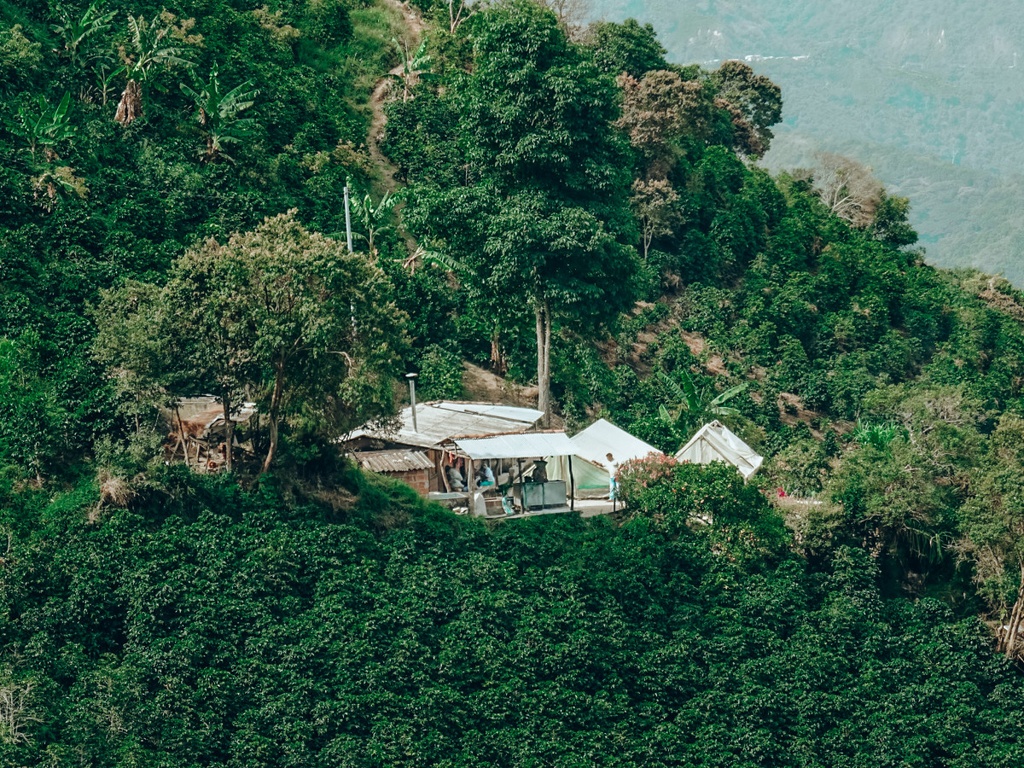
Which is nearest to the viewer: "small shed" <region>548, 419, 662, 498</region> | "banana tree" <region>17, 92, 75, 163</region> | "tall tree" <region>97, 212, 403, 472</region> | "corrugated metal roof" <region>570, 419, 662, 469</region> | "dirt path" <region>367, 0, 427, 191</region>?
"tall tree" <region>97, 212, 403, 472</region>

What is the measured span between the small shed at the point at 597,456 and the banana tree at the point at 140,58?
1298 centimetres

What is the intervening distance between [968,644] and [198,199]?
61.4 ft

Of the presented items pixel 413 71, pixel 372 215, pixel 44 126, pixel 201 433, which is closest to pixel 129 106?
pixel 44 126

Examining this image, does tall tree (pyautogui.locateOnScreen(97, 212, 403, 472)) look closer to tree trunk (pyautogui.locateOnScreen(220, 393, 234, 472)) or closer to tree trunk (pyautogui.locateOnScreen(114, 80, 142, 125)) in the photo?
tree trunk (pyautogui.locateOnScreen(220, 393, 234, 472))

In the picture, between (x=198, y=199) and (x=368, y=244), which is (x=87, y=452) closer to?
(x=198, y=199)

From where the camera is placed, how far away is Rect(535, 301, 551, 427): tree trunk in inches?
1281

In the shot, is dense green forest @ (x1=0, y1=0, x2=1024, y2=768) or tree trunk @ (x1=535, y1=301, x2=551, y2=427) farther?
tree trunk @ (x1=535, y1=301, x2=551, y2=427)

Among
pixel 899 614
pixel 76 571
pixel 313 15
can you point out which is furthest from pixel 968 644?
pixel 313 15

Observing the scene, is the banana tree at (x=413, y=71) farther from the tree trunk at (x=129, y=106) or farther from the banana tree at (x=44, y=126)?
the banana tree at (x=44, y=126)

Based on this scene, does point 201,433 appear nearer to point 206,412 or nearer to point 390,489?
point 206,412

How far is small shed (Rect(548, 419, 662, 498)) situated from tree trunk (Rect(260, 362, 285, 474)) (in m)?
6.00

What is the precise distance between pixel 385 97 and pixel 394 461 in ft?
56.7

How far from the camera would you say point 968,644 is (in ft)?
90.5

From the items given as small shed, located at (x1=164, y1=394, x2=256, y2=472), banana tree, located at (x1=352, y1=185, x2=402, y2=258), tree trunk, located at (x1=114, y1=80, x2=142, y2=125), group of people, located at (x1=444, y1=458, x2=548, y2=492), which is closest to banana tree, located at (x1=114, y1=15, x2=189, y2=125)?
tree trunk, located at (x1=114, y1=80, x2=142, y2=125)
